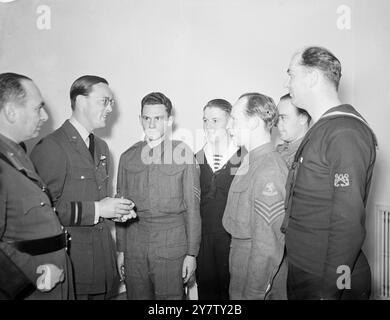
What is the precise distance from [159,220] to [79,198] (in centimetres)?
45

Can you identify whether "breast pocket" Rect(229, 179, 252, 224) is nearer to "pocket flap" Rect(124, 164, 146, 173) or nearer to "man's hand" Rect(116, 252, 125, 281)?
"pocket flap" Rect(124, 164, 146, 173)

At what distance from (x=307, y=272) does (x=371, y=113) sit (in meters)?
1.88

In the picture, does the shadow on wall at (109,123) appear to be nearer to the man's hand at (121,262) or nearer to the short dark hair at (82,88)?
the short dark hair at (82,88)

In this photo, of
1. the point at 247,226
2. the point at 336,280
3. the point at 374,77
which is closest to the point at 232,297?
the point at 247,226

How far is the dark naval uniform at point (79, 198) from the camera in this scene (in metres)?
1.58

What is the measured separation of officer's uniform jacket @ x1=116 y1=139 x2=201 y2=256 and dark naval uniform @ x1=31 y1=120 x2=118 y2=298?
18cm

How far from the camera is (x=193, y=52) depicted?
273 centimetres

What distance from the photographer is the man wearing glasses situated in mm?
1585

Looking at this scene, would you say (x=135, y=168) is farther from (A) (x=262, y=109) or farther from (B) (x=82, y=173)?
(A) (x=262, y=109)

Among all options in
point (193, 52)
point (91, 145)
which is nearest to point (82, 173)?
point (91, 145)

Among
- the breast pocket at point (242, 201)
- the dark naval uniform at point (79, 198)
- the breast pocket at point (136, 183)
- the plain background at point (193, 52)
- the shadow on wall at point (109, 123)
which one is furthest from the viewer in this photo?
the shadow on wall at point (109, 123)

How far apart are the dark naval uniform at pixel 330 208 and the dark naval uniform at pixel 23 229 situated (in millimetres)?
964

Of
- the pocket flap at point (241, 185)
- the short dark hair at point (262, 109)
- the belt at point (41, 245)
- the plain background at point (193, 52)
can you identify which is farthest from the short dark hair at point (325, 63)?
the plain background at point (193, 52)

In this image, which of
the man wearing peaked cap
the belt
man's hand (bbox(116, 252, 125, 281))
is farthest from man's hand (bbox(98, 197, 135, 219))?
the man wearing peaked cap
